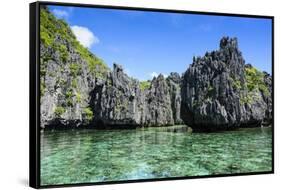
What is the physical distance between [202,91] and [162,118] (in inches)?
29.4

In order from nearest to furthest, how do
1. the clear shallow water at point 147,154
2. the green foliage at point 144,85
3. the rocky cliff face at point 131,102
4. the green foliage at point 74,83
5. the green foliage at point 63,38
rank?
the green foliage at point 63,38 < the clear shallow water at point 147,154 < the green foliage at point 74,83 < the rocky cliff face at point 131,102 < the green foliage at point 144,85

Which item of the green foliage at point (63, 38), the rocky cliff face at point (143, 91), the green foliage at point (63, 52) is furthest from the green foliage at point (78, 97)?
the green foliage at point (63, 52)

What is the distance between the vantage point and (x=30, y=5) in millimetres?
8977

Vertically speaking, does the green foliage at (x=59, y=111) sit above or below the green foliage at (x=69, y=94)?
below

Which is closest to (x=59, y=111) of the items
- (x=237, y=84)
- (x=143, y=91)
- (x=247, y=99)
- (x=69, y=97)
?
(x=69, y=97)

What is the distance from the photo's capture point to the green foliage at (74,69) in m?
9.03

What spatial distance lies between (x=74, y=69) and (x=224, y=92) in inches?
94.2

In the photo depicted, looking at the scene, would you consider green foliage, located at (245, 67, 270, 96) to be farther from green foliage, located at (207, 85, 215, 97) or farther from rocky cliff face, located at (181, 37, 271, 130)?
green foliage, located at (207, 85, 215, 97)

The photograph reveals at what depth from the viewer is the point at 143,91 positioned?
9555mm

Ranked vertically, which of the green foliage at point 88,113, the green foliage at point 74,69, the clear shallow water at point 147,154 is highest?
the green foliage at point 74,69

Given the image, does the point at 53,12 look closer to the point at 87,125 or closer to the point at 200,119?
the point at 87,125

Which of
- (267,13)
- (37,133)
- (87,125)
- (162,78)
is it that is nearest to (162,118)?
(162,78)

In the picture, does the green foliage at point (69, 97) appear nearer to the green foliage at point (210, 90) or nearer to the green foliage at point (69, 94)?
the green foliage at point (69, 94)

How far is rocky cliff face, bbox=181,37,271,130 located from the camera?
991 cm
